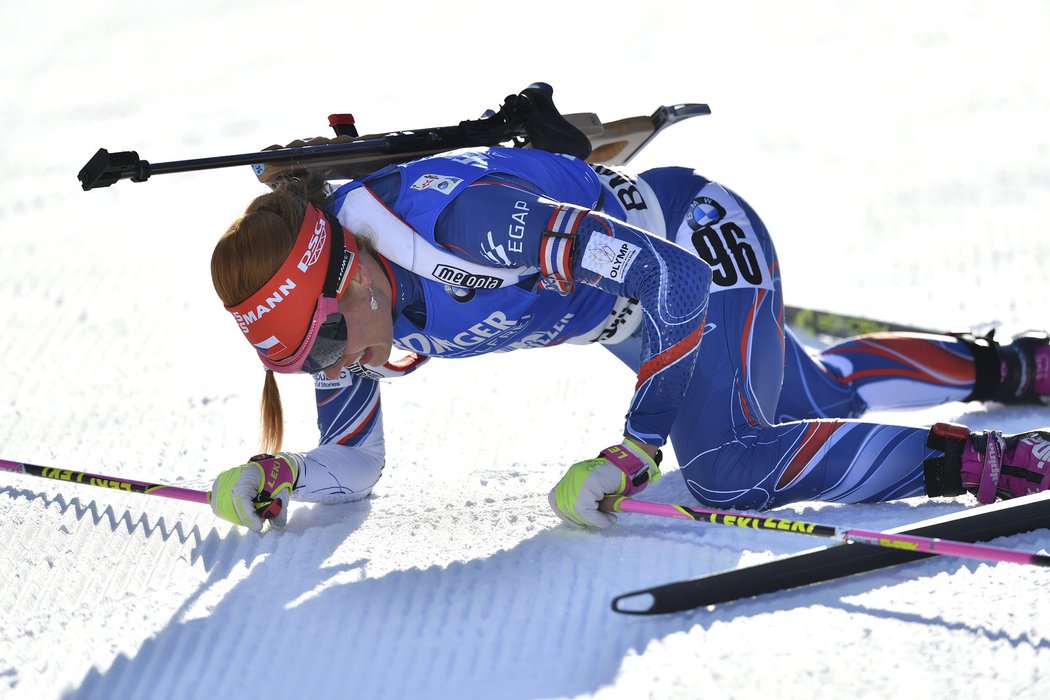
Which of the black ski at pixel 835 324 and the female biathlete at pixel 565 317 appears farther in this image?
the black ski at pixel 835 324

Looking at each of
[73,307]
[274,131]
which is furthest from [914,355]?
[274,131]

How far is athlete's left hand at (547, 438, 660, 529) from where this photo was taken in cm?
255

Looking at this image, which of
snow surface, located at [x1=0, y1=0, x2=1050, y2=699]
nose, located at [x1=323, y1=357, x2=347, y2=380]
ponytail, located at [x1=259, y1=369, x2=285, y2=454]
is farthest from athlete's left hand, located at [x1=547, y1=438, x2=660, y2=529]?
ponytail, located at [x1=259, y1=369, x2=285, y2=454]

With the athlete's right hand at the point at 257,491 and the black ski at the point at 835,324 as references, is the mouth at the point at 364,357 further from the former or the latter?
the black ski at the point at 835,324

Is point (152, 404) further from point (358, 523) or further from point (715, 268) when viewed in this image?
point (715, 268)


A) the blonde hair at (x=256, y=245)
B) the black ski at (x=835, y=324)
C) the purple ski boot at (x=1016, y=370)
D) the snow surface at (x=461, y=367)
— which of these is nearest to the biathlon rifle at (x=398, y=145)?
the blonde hair at (x=256, y=245)

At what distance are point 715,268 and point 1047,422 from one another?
1279 millimetres

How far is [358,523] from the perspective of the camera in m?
2.99

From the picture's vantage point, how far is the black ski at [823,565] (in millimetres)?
2293

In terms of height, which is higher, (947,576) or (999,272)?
(999,272)

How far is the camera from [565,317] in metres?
2.86

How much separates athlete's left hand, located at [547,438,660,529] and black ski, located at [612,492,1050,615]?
29 cm

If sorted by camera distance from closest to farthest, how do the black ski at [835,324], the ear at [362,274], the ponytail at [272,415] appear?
the ear at [362,274] < the ponytail at [272,415] < the black ski at [835,324]

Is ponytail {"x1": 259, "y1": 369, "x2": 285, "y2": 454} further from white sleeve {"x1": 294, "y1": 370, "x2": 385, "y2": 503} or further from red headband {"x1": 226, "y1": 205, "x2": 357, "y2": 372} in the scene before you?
red headband {"x1": 226, "y1": 205, "x2": 357, "y2": 372}
